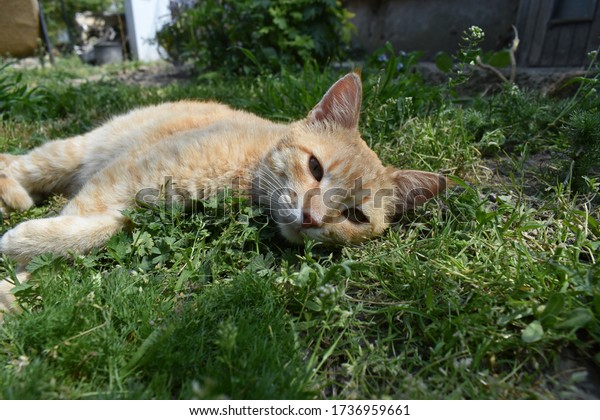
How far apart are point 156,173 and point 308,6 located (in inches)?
185

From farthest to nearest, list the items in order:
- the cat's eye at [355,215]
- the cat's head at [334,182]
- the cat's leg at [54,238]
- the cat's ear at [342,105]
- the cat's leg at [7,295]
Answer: the cat's ear at [342,105] → the cat's eye at [355,215] → the cat's head at [334,182] → the cat's leg at [54,238] → the cat's leg at [7,295]

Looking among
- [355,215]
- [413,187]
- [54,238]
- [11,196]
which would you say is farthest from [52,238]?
[413,187]

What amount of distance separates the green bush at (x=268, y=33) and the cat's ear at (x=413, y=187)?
3.62 meters

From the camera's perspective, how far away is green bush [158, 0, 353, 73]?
5762mm

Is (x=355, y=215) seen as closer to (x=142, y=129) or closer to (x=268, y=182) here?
(x=268, y=182)

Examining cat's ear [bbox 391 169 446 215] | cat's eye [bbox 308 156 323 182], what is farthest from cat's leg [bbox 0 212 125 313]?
cat's ear [bbox 391 169 446 215]

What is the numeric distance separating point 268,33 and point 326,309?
17.0 feet

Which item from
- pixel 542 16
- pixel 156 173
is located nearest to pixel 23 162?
pixel 156 173

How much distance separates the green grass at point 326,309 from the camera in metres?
1.37

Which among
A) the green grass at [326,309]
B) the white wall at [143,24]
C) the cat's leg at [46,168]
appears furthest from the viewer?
the white wall at [143,24]

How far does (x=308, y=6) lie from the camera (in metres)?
5.91

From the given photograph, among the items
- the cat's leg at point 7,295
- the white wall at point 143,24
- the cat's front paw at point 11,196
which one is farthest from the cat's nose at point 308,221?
the white wall at point 143,24

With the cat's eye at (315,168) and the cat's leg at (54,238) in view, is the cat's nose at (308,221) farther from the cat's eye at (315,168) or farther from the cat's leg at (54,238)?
the cat's leg at (54,238)

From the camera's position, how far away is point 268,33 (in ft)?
19.1
